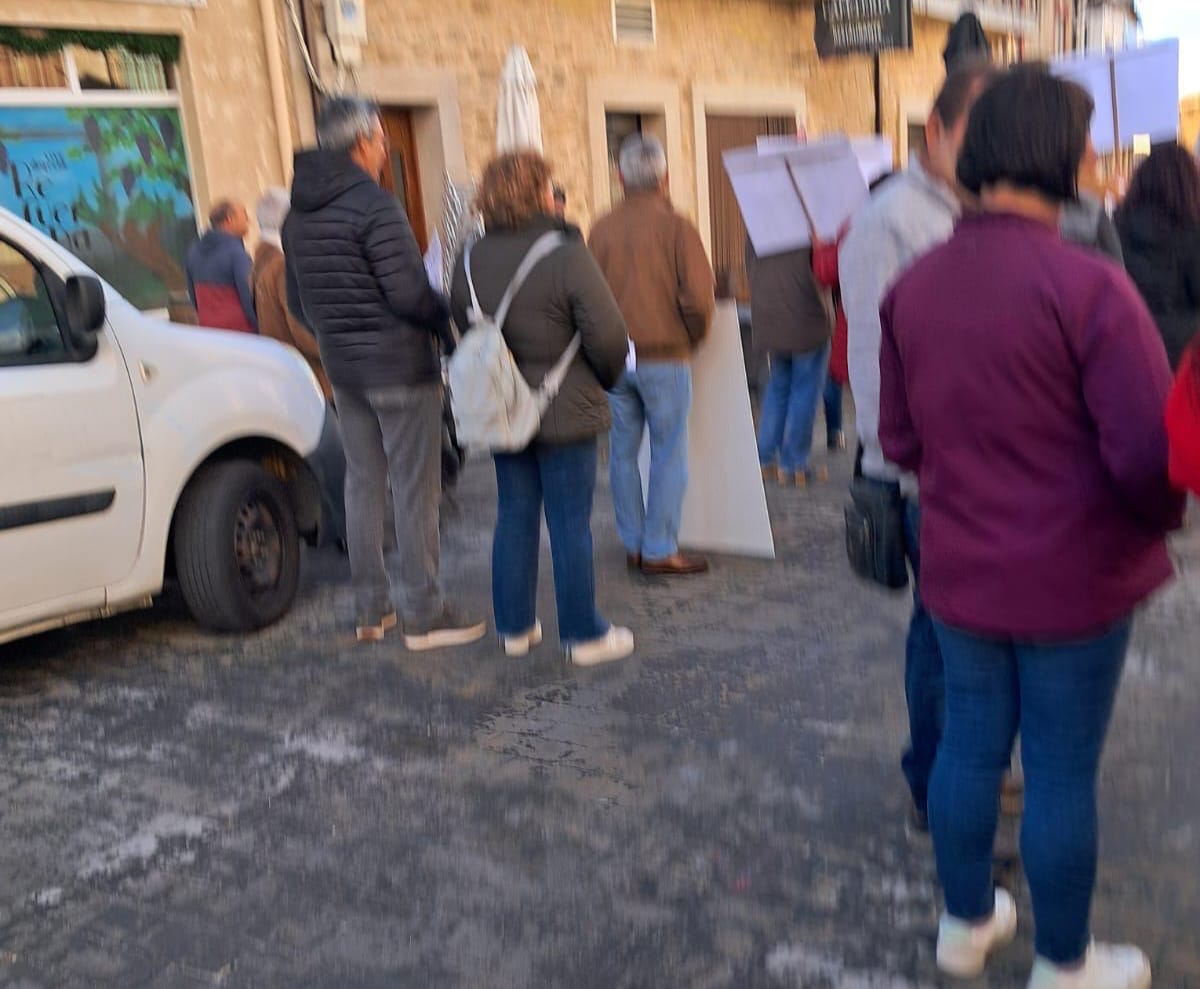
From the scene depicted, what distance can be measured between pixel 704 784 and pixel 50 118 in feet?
21.6

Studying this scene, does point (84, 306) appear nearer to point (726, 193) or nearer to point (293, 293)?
point (293, 293)

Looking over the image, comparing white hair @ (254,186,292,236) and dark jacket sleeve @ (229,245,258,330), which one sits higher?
white hair @ (254,186,292,236)

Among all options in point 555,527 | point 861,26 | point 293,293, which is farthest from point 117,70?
point 861,26

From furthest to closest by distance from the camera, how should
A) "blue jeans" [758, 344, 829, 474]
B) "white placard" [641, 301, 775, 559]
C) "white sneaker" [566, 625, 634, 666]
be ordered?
"blue jeans" [758, 344, 829, 474] < "white placard" [641, 301, 775, 559] < "white sneaker" [566, 625, 634, 666]

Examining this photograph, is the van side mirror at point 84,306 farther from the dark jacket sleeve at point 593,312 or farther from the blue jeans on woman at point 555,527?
the dark jacket sleeve at point 593,312

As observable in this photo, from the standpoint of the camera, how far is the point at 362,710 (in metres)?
4.25

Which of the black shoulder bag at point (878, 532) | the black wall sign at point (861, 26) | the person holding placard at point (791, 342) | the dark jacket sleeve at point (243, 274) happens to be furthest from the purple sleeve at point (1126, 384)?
the black wall sign at point (861, 26)

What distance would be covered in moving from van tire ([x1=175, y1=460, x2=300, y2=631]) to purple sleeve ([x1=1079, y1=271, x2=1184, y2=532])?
12.9 ft

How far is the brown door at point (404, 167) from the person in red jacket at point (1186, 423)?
→ 823 centimetres

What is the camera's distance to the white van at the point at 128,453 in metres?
4.38

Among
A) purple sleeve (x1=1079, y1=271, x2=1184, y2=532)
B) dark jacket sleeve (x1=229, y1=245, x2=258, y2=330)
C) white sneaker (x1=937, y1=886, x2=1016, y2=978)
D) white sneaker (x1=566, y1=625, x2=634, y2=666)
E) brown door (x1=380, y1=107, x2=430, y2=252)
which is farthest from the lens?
brown door (x1=380, y1=107, x2=430, y2=252)

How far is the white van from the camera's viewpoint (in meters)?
4.38

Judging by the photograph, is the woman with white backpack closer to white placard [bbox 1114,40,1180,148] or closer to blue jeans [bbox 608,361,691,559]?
blue jeans [bbox 608,361,691,559]

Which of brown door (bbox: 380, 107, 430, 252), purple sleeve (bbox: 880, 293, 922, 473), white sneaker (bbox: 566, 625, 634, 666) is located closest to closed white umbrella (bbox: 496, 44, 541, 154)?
brown door (bbox: 380, 107, 430, 252)
